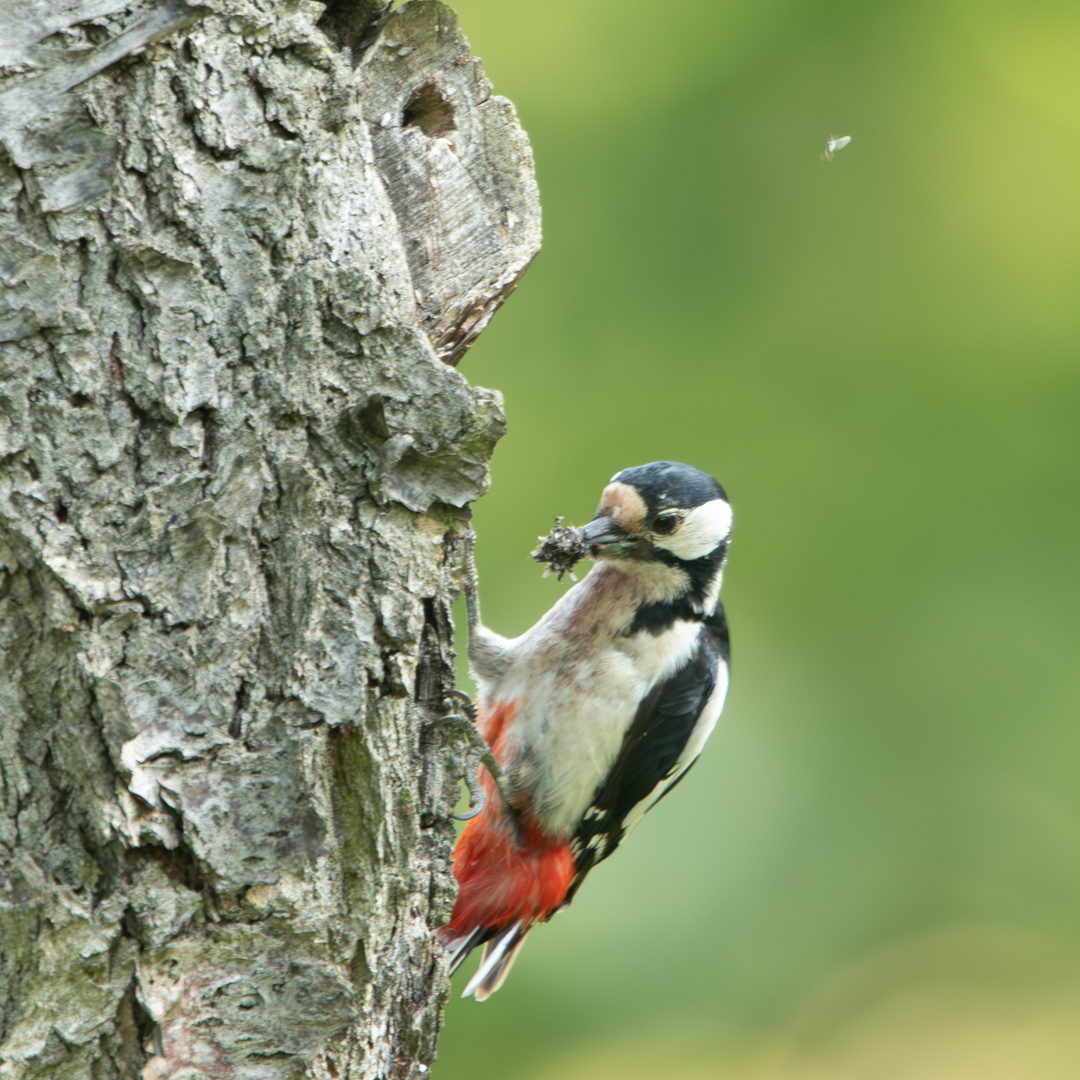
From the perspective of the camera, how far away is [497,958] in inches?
97.0

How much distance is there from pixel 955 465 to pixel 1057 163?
912 mm

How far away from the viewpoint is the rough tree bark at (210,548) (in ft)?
3.80

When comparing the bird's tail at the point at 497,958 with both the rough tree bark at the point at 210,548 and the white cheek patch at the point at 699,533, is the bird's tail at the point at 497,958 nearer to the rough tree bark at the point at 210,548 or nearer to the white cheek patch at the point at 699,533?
the white cheek patch at the point at 699,533

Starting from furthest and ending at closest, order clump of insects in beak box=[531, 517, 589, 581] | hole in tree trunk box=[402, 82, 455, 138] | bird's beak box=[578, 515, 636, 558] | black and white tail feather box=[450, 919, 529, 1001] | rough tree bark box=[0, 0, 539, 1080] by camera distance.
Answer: black and white tail feather box=[450, 919, 529, 1001] → bird's beak box=[578, 515, 636, 558] → clump of insects in beak box=[531, 517, 589, 581] → hole in tree trunk box=[402, 82, 455, 138] → rough tree bark box=[0, 0, 539, 1080]

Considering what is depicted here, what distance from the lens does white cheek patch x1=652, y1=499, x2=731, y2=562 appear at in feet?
7.50

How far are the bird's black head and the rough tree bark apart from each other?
33.8 inches

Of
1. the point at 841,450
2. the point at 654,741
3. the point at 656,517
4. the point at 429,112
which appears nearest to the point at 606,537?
the point at 656,517

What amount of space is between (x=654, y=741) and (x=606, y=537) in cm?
48

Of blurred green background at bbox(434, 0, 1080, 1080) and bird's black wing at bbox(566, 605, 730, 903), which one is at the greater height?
blurred green background at bbox(434, 0, 1080, 1080)

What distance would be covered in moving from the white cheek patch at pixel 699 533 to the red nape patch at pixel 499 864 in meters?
0.47

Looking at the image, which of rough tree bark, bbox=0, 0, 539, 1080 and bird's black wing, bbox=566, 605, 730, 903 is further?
bird's black wing, bbox=566, 605, 730, 903

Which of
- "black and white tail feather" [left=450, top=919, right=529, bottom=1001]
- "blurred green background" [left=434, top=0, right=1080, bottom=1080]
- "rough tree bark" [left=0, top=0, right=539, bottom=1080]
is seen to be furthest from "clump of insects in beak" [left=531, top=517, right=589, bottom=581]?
"blurred green background" [left=434, top=0, right=1080, bottom=1080]

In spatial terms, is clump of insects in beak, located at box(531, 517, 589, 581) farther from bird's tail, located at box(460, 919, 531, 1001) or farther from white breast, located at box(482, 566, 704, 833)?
bird's tail, located at box(460, 919, 531, 1001)

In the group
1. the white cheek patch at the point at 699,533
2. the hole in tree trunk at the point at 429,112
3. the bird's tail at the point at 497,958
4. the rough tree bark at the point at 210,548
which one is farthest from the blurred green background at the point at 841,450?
the rough tree bark at the point at 210,548
